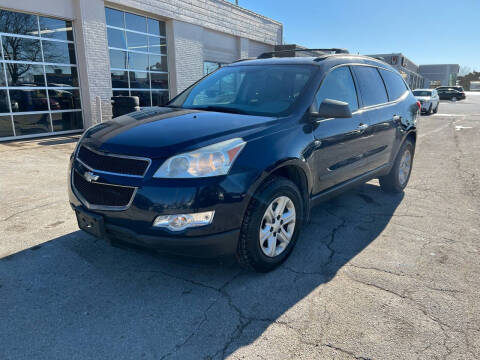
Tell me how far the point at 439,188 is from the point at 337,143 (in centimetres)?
314

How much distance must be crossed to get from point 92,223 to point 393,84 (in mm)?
4466

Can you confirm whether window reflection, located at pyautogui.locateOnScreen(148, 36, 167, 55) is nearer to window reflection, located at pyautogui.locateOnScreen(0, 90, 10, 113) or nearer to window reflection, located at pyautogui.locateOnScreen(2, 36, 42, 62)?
window reflection, located at pyautogui.locateOnScreen(2, 36, 42, 62)

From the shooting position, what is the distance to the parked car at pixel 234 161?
8.53 feet

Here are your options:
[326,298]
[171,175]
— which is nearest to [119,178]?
[171,175]

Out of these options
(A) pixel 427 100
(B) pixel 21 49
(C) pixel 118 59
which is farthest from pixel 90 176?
(A) pixel 427 100

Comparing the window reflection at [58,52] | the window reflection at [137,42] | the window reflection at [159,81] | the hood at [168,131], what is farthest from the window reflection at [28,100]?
the hood at [168,131]

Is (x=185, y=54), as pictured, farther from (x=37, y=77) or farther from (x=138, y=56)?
(x=37, y=77)

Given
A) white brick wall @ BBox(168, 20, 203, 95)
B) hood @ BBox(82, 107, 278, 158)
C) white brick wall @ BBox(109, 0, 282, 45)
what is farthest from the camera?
white brick wall @ BBox(168, 20, 203, 95)

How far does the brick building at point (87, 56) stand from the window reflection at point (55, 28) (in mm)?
26

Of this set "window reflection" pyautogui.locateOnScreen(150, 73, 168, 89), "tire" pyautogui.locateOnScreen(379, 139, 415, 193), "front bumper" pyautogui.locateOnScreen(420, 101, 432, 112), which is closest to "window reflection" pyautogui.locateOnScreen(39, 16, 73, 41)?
"window reflection" pyautogui.locateOnScreen(150, 73, 168, 89)

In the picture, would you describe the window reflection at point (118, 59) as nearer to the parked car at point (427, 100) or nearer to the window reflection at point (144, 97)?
the window reflection at point (144, 97)

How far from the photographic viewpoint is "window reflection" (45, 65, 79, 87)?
416 inches

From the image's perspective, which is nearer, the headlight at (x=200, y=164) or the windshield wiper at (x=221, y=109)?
the headlight at (x=200, y=164)

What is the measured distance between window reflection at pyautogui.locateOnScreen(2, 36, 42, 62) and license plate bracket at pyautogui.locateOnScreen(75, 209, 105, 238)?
349 inches
